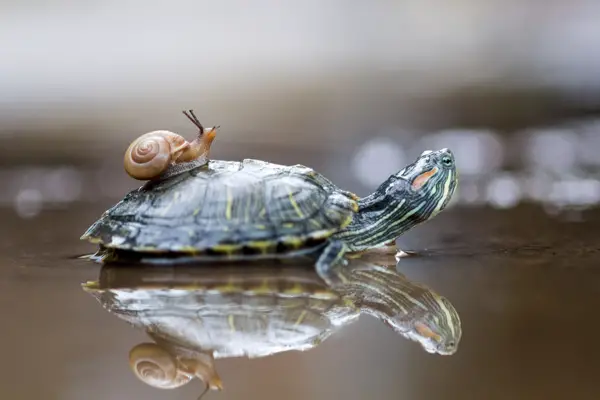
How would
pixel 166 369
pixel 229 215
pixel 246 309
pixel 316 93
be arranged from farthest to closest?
pixel 316 93, pixel 229 215, pixel 246 309, pixel 166 369

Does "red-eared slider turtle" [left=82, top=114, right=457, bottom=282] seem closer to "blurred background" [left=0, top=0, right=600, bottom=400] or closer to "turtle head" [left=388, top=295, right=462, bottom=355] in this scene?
"turtle head" [left=388, top=295, right=462, bottom=355]

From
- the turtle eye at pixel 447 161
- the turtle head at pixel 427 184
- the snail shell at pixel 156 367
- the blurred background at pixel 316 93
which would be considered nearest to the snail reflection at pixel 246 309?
the snail shell at pixel 156 367

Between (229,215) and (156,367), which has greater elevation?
(229,215)

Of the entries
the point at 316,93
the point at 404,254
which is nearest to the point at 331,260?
the point at 404,254

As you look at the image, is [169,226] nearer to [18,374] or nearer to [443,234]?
[18,374]

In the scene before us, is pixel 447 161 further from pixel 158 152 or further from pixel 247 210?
pixel 158 152

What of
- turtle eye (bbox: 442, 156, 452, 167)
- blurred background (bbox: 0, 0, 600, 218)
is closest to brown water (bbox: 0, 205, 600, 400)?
turtle eye (bbox: 442, 156, 452, 167)
